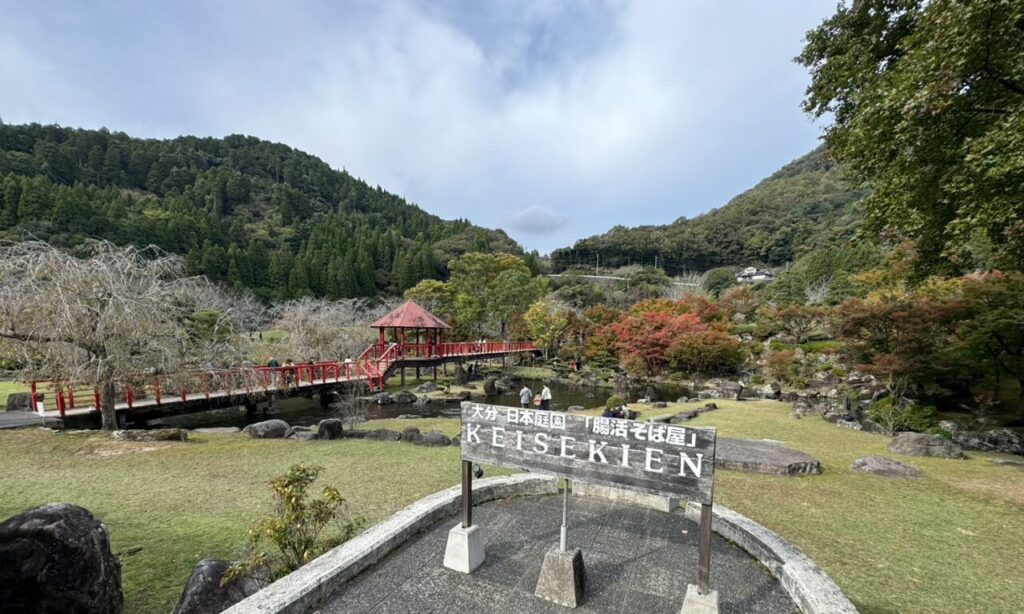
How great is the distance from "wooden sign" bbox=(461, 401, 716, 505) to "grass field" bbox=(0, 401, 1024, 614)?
210cm

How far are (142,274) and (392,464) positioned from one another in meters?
6.74

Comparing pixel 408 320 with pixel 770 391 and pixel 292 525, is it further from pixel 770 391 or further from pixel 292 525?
pixel 292 525

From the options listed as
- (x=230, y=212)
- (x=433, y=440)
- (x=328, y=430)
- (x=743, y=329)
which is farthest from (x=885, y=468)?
(x=230, y=212)

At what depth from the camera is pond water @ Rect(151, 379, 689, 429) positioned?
1319 cm

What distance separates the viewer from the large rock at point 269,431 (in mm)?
8891

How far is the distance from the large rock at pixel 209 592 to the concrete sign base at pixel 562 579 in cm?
220

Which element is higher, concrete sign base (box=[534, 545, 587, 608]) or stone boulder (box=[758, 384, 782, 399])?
concrete sign base (box=[534, 545, 587, 608])

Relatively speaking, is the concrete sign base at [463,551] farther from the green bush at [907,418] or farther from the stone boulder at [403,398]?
the stone boulder at [403,398]

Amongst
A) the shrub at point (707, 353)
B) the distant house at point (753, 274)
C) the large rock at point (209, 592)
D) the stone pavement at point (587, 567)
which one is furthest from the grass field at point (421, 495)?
the distant house at point (753, 274)

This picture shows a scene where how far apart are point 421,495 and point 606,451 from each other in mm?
3477

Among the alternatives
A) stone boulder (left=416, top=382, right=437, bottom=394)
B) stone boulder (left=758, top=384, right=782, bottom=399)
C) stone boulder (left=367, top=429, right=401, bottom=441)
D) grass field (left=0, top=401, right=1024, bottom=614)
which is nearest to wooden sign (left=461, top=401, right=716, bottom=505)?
grass field (left=0, top=401, right=1024, bottom=614)

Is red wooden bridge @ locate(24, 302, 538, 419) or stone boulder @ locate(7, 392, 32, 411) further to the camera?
stone boulder @ locate(7, 392, 32, 411)

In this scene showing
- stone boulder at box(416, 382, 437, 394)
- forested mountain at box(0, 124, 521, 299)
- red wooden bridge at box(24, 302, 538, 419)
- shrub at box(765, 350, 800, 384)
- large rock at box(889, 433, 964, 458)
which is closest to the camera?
large rock at box(889, 433, 964, 458)

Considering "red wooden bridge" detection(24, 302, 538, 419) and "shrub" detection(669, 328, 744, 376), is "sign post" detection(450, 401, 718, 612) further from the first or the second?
"shrub" detection(669, 328, 744, 376)
